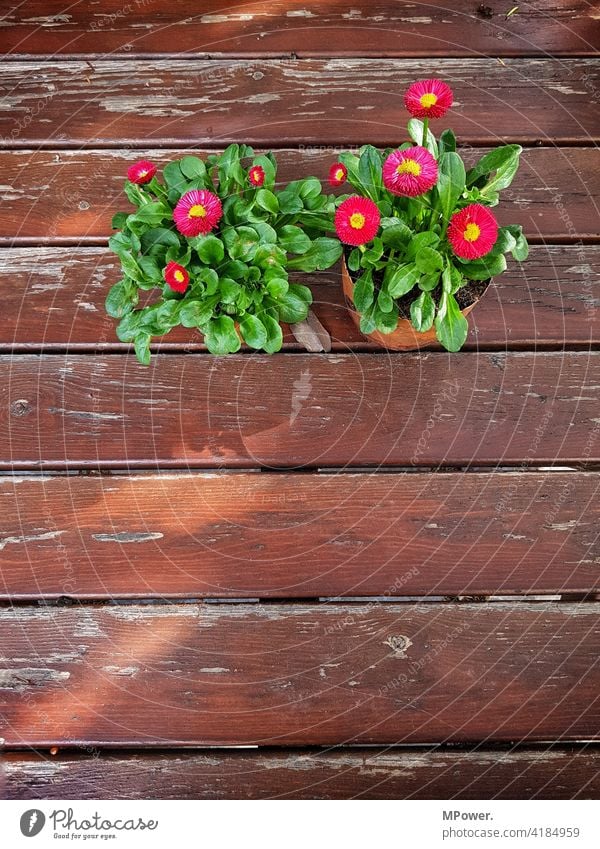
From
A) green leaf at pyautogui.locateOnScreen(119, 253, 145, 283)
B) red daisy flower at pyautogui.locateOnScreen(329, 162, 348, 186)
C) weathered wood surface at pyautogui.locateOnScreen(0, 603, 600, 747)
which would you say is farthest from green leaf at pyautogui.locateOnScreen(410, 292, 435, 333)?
weathered wood surface at pyautogui.locateOnScreen(0, 603, 600, 747)

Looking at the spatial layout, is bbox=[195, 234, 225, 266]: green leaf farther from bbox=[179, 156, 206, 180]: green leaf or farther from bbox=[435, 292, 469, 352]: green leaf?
bbox=[435, 292, 469, 352]: green leaf

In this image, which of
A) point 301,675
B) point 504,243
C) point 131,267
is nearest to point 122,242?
point 131,267

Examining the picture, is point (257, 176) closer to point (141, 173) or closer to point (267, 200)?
point (267, 200)

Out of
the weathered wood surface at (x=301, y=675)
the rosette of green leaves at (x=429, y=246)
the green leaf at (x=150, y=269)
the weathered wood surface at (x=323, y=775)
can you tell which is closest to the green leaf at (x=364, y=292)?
the rosette of green leaves at (x=429, y=246)

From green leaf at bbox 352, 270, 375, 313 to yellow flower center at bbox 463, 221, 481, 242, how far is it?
18cm

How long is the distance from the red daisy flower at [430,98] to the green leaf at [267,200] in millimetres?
245

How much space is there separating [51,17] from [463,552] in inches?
54.6

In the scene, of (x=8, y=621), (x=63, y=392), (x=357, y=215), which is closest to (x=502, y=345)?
(x=357, y=215)

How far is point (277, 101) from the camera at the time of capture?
4.56 feet

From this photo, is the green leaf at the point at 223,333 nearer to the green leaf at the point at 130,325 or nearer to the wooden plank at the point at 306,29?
the green leaf at the point at 130,325

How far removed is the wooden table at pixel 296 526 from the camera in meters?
1.23

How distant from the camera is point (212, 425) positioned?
1.28 m

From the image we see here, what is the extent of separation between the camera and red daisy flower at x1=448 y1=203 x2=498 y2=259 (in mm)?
946

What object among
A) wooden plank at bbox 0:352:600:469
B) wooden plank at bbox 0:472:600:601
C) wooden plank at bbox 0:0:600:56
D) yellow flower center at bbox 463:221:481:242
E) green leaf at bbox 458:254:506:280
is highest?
wooden plank at bbox 0:0:600:56
